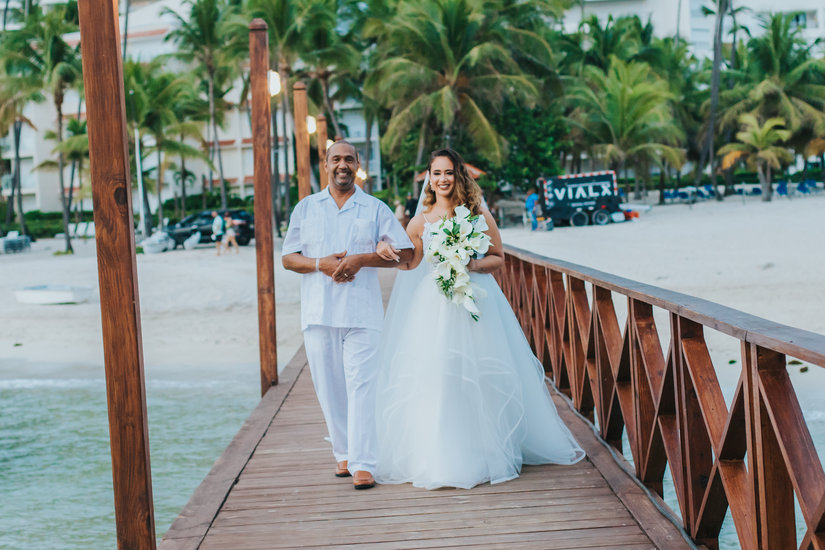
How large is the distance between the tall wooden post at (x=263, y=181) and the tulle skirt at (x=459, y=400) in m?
2.84

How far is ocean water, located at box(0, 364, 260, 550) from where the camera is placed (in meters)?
6.67

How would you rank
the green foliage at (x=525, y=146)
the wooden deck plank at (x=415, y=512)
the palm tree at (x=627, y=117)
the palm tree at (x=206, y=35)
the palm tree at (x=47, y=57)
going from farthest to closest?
the palm tree at (x=627, y=117) → the palm tree at (x=206, y=35) → the green foliage at (x=525, y=146) → the palm tree at (x=47, y=57) → the wooden deck plank at (x=415, y=512)

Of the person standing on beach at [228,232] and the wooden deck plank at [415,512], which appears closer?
the wooden deck plank at [415,512]

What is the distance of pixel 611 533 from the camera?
356cm

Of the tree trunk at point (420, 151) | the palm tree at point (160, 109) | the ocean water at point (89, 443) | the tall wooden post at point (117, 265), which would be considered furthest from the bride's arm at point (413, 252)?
the palm tree at point (160, 109)

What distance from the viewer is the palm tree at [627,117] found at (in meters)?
39.2

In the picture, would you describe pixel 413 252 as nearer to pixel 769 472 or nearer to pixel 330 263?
pixel 330 263

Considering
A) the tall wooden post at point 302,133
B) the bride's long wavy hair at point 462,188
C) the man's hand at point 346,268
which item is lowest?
the man's hand at point 346,268

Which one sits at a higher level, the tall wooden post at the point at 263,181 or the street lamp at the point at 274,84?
the street lamp at the point at 274,84

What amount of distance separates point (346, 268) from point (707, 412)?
1821mm

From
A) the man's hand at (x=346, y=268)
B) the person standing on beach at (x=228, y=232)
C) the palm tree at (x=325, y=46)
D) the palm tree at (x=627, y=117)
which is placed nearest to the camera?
the man's hand at (x=346, y=268)

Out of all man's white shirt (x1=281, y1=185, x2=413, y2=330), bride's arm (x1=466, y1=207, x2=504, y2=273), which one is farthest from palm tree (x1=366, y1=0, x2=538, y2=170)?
man's white shirt (x1=281, y1=185, x2=413, y2=330)

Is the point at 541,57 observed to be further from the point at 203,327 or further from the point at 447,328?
the point at 447,328

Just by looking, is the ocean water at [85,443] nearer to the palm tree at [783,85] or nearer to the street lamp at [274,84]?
the street lamp at [274,84]
